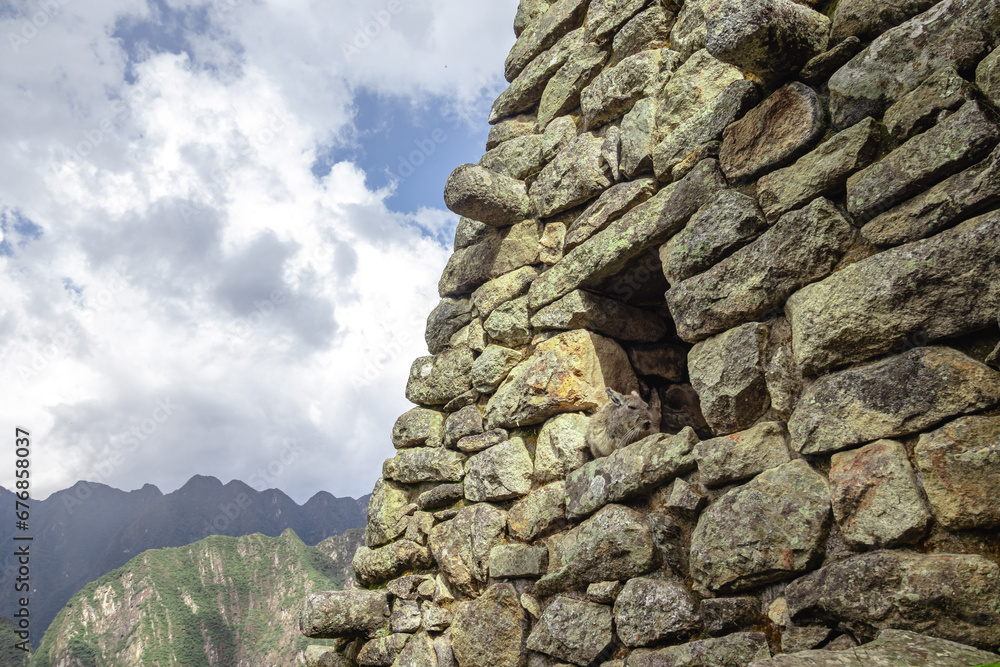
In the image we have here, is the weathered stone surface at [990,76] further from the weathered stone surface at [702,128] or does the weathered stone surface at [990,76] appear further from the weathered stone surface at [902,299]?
the weathered stone surface at [702,128]

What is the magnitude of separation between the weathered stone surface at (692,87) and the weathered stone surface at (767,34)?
0.69 meters

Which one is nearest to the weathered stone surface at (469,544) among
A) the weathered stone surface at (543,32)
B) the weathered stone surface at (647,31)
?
the weathered stone surface at (647,31)

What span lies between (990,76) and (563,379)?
105 inches

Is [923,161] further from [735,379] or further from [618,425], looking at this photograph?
[618,425]

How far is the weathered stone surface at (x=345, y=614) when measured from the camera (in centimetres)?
433

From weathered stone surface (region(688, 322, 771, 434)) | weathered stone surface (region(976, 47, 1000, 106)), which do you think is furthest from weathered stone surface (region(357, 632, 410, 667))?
weathered stone surface (region(976, 47, 1000, 106))

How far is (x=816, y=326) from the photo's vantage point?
2586mm

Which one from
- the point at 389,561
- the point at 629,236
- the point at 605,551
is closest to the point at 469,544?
the point at 389,561

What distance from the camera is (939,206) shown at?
232 cm

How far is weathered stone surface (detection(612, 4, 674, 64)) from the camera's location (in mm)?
4324

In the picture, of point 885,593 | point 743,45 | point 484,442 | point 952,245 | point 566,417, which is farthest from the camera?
point 484,442

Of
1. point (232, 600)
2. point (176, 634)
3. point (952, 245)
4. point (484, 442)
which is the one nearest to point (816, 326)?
point (952, 245)

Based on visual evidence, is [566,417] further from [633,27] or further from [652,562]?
[633,27]

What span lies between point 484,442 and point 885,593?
279 centimetres
